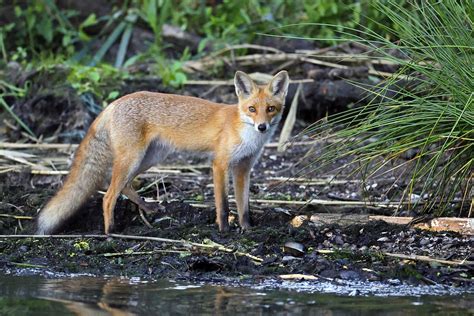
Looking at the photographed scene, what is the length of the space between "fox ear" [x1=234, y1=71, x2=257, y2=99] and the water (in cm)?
223

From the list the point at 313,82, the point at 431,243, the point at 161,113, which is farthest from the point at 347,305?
the point at 313,82

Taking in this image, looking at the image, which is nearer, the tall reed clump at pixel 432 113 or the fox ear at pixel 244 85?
the tall reed clump at pixel 432 113

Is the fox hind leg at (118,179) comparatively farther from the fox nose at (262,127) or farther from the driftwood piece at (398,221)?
the driftwood piece at (398,221)

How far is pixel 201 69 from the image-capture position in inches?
465

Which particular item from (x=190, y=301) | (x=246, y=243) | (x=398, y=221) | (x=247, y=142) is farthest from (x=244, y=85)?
(x=190, y=301)

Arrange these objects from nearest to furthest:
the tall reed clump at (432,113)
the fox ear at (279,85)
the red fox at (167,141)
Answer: the tall reed clump at (432,113)
the red fox at (167,141)
the fox ear at (279,85)

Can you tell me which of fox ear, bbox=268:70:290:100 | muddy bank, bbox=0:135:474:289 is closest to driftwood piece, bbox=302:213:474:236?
muddy bank, bbox=0:135:474:289

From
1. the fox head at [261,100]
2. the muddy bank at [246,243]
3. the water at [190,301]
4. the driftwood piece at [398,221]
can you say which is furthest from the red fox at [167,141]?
the water at [190,301]

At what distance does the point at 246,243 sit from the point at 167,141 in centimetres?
146

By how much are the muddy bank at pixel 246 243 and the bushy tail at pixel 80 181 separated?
146mm

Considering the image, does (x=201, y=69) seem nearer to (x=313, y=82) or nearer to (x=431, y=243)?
(x=313, y=82)

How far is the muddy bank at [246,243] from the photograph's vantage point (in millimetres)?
6215

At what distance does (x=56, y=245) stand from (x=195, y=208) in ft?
4.36

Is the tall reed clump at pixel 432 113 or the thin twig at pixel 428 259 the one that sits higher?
the tall reed clump at pixel 432 113
